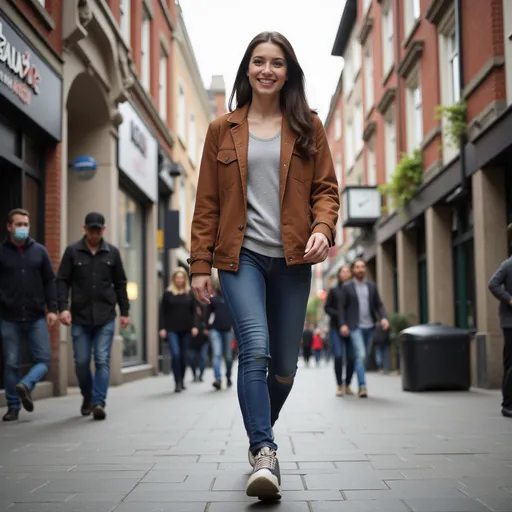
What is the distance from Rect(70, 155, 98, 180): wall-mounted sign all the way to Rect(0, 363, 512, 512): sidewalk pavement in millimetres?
4686

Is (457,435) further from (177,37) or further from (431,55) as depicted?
(177,37)

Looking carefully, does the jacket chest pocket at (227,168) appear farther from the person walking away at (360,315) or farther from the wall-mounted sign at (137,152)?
the wall-mounted sign at (137,152)

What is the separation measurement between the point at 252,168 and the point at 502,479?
2.11 meters

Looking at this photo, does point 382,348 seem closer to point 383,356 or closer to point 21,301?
point 383,356

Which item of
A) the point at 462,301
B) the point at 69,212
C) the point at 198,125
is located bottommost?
the point at 462,301

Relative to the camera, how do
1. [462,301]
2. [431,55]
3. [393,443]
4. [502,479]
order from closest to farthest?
1. [502,479]
2. [393,443]
3. [462,301]
4. [431,55]

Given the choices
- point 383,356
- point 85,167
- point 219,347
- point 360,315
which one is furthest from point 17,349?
point 383,356

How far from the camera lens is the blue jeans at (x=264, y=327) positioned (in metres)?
3.79

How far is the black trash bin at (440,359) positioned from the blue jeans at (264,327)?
25.9 ft

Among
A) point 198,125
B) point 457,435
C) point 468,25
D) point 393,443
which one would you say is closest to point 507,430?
point 457,435

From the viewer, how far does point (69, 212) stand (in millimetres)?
13562

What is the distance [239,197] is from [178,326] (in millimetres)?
8231

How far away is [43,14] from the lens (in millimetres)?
10109

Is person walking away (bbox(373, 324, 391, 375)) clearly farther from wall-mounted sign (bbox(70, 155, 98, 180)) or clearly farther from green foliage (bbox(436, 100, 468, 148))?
wall-mounted sign (bbox(70, 155, 98, 180))
